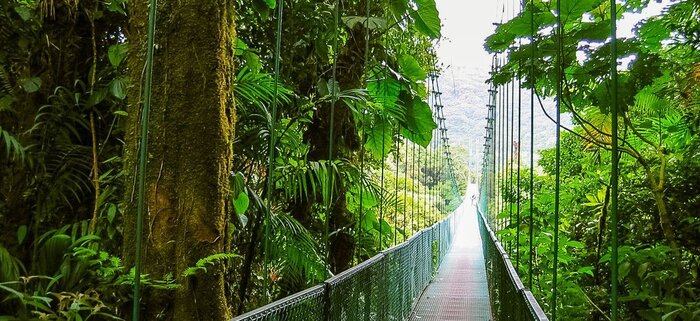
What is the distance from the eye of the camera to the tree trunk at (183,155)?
1.39 meters

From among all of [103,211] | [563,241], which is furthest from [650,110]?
[103,211]

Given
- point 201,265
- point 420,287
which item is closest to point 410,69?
point 420,287

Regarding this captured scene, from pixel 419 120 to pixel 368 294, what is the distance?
145cm

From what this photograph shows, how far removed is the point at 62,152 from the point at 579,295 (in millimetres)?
1935

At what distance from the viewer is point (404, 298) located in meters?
3.63

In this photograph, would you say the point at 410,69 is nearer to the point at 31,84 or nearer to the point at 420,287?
the point at 420,287

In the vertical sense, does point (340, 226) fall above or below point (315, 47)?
below

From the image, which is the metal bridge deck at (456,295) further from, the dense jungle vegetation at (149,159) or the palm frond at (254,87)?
the palm frond at (254,87)

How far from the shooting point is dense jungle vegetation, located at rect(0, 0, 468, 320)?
54.8 inches

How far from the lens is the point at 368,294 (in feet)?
7.84

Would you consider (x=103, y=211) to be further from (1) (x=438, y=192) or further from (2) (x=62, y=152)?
(1) (x=438, y=192)

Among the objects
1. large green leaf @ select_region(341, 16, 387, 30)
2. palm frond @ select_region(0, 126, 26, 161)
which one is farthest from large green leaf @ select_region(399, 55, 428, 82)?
palm frond @ select_region(0, 126, 26, 161)

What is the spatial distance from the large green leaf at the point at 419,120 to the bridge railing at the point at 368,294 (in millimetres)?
668

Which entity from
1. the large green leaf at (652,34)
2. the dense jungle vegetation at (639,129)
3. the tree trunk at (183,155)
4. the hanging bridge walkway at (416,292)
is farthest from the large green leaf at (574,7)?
the tree trunk at (183,155)
